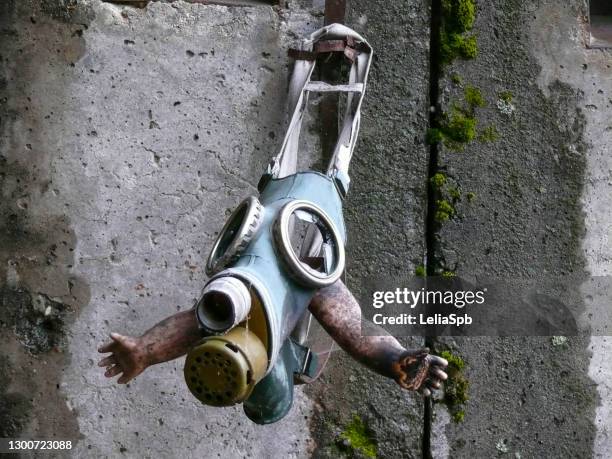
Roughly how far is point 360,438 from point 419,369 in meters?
0.69

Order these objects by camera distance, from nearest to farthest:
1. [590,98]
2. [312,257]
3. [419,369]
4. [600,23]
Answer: [419,369]
[312,257]
[590,98]
[600,23]

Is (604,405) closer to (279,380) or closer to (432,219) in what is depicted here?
(432,219)

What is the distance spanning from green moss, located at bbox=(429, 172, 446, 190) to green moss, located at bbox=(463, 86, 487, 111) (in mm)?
198

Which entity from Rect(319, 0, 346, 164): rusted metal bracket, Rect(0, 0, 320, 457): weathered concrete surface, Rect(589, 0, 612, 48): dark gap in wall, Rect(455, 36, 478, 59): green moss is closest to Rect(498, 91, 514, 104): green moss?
Rect(455, 36, 478, 59): green moss

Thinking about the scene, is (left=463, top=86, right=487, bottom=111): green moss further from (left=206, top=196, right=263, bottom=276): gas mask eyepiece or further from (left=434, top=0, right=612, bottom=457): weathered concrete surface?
(left=206, top=196, right=263, bottom=276): gas mask eyepiece

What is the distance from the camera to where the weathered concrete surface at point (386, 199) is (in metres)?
2.10

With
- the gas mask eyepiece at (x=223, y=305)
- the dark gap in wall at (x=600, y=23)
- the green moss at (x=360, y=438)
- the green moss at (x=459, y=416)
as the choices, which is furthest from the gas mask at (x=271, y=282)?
the dark gap in wall at (x=600, y=23)

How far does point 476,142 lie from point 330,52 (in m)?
0.45

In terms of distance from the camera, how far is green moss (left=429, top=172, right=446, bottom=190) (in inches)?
84.6

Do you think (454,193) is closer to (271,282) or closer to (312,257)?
(312,257)

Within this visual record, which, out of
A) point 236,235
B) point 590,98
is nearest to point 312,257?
point 236,235

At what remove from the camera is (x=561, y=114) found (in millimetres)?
2197

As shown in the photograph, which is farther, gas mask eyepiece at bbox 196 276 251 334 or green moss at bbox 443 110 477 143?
green moss at bbox 443 110 477 143

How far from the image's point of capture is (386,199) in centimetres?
215
